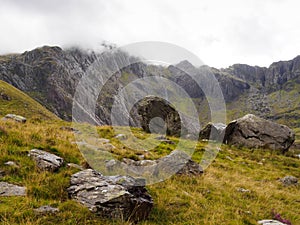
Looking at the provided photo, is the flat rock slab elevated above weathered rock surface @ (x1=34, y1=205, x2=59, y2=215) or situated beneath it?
elevated above

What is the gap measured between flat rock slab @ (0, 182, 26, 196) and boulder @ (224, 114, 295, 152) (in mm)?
24326

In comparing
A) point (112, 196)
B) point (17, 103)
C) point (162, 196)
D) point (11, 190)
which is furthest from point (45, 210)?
point (17, 103)

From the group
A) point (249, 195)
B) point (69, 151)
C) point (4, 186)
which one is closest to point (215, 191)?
point (249, 195)

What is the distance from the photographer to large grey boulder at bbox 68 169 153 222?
8.41 m

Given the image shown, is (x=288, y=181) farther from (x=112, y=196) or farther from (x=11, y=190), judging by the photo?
(x=11, y=190)

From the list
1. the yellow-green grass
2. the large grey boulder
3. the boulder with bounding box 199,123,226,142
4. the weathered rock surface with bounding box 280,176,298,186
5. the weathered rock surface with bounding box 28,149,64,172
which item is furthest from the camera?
the boulder with bounding box 199,123,226,142

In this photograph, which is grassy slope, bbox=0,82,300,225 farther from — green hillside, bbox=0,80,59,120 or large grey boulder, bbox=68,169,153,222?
green hillside, bbox=0,80,59,120

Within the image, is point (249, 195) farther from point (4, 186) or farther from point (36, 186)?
point (4, 186)

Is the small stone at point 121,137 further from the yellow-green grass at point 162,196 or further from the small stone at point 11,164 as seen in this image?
the small stone at point 11,164

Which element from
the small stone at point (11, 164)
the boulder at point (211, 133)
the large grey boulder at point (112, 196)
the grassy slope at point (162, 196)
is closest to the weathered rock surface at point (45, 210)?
the grassy slope at point (162, 196)

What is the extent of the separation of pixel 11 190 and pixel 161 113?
76.5 feet

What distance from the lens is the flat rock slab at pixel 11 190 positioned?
8.64 meters

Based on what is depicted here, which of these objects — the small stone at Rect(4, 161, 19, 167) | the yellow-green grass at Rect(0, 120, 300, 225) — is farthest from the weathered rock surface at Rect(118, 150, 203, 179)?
the small stone at Rect(4, 161, 19, 167)

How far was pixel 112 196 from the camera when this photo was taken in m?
8.62
